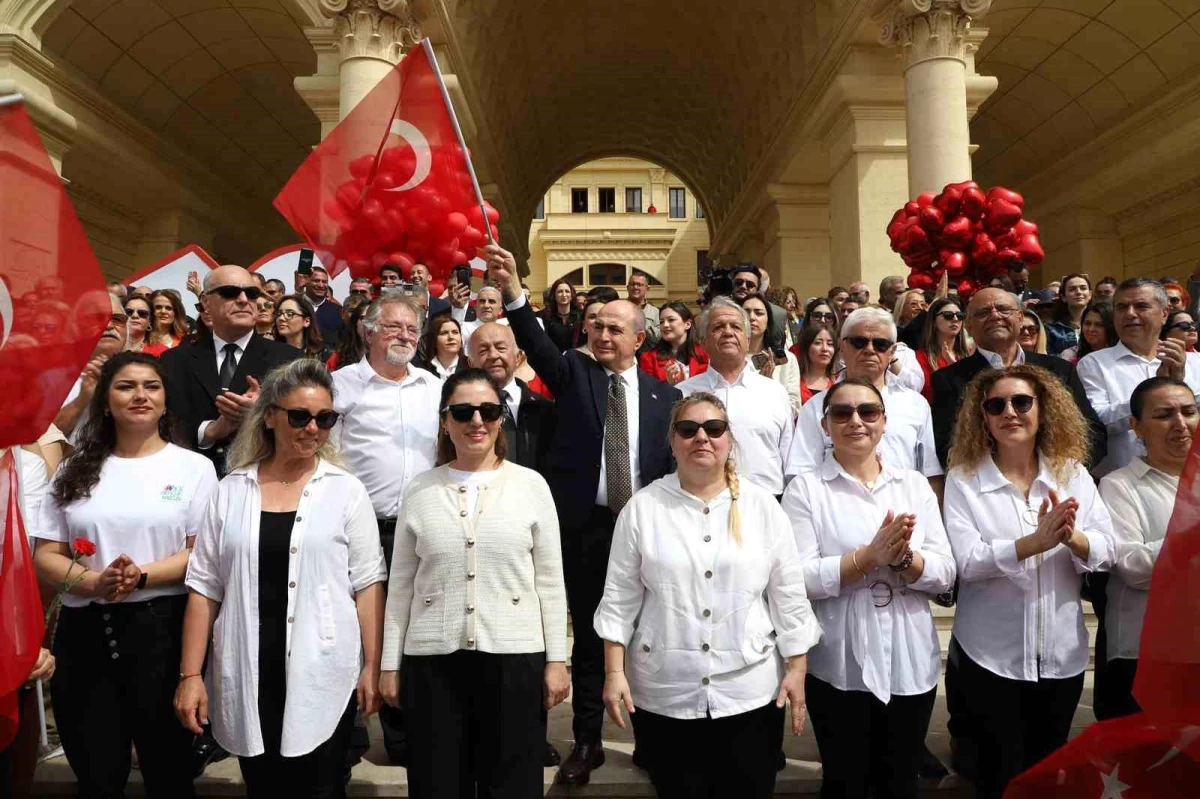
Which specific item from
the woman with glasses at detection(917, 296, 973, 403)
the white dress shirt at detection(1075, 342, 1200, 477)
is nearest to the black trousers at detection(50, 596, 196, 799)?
the woman with glasses at detection(917, 296, 973, 403)

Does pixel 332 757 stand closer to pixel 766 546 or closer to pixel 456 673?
pixel 456 673

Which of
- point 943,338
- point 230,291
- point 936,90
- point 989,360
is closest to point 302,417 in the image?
point 230,291

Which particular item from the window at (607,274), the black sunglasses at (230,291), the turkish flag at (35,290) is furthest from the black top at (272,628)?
the window at (607,274)

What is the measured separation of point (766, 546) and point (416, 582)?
1275 millimetres

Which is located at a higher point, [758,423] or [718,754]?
[758,423]

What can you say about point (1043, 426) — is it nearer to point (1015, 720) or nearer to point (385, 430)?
point (1015, 720)

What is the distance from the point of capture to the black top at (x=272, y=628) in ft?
10.1

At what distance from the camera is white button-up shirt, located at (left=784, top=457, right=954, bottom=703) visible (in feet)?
10.4

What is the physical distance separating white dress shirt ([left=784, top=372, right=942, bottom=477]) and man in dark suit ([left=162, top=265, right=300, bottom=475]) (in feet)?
8.72

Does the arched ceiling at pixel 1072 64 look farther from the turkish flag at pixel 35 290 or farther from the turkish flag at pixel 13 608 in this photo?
the turkish flag at pixel 13 608

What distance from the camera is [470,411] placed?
129 inches

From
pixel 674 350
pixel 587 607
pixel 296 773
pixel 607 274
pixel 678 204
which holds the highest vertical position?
pixel 678 204

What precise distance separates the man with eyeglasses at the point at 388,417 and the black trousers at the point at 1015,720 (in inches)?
98.0

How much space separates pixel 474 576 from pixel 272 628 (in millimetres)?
740
